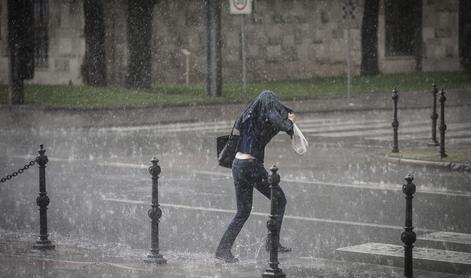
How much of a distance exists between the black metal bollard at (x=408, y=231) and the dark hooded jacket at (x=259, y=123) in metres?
1.62

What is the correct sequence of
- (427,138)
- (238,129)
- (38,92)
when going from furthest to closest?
(38,92)
(427,138)
(238,129)

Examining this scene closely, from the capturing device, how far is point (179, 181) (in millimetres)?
17062

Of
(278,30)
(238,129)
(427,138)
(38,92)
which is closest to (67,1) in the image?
(38,92)

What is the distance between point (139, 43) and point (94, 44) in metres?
2.00

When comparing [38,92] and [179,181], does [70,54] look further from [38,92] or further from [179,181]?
[179,181]

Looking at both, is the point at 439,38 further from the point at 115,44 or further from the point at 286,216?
the point at 286,216

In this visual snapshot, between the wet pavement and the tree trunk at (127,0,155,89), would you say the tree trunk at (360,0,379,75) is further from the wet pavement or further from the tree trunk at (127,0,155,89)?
the wet pavement

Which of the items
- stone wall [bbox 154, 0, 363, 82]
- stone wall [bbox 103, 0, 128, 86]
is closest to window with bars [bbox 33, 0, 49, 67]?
stone wall [bbox 103, 0, 128, 86]

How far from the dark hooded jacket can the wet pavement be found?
100 centimetres

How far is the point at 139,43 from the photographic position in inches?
1389

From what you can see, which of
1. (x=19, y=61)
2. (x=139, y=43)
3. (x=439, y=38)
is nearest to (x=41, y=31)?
(x=139, y=43)

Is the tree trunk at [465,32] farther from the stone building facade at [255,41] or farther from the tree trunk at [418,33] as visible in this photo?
the tree trunk at [418,33]

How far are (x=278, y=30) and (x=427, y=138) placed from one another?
742 inches

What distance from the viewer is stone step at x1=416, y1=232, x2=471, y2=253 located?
11.7m
